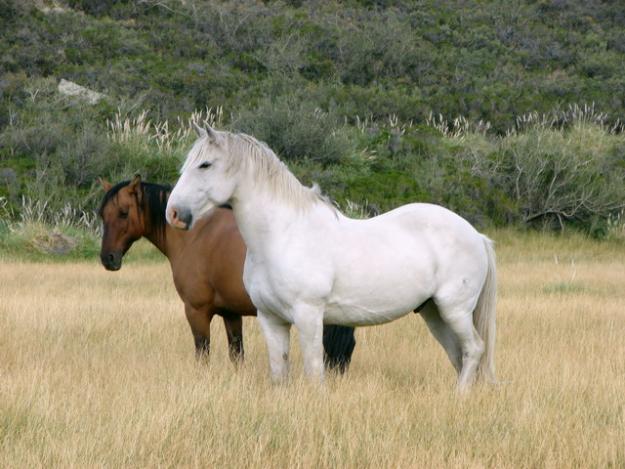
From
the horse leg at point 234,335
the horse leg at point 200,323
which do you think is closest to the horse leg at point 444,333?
the horse leg at point 234,335

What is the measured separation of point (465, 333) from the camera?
243 inches

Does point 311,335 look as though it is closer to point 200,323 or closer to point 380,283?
point 380,283

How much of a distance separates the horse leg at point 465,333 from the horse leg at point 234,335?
1486 mm

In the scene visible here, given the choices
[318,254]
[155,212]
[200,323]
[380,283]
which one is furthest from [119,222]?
[380,283]

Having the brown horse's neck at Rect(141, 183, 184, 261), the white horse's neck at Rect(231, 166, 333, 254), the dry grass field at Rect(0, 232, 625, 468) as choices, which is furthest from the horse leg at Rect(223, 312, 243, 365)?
the white horse's neck at Rect(231, 166, 333, 254)

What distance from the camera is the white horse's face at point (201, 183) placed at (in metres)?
5.46

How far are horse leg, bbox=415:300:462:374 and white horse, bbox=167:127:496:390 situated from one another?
0.49ft

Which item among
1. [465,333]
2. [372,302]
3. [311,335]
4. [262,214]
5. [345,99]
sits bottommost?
[345,99]

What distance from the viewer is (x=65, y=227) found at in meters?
14.7

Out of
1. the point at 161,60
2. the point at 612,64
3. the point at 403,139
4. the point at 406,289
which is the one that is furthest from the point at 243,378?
the point at 612,64

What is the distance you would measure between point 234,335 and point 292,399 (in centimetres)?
171

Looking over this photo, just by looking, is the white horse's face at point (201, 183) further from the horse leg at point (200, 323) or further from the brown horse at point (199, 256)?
the horse leg at point (200, 323)

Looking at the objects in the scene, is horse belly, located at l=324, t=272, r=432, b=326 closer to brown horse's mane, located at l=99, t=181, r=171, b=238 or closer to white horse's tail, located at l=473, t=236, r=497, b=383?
white horse's tail, located at l=473, t=236, r=497, b=383

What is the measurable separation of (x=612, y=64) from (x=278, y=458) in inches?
1321
